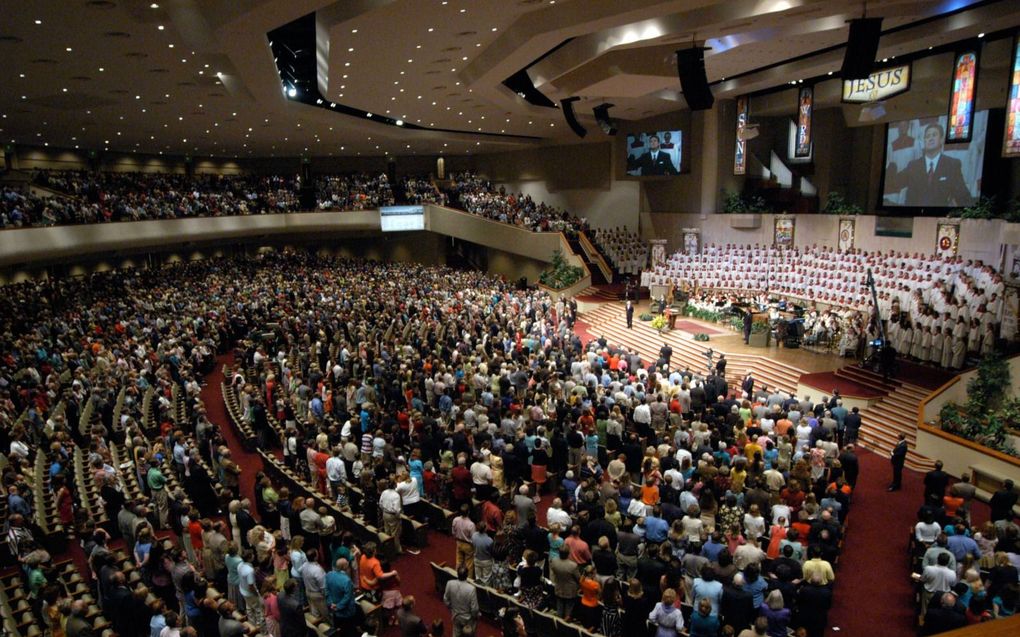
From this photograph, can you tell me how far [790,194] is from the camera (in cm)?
2625

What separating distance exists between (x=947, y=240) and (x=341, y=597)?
18.4 m

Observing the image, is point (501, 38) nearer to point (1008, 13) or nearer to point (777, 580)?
point (1008, 13)

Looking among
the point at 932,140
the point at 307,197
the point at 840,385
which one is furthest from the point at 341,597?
the point at 307,197

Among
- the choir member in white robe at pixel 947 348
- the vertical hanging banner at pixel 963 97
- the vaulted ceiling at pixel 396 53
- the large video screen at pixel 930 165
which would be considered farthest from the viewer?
the large video screen at pixel 930 165

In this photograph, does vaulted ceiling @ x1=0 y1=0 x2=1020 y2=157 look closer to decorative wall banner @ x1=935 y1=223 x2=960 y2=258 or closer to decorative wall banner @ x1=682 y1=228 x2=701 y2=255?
decorative wall banner @ x1=935 y1=223 x2=960 y2=258

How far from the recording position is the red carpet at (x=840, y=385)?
14266 millimetres

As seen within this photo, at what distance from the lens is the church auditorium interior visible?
7070 millimetres

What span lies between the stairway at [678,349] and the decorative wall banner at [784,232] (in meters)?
6.23

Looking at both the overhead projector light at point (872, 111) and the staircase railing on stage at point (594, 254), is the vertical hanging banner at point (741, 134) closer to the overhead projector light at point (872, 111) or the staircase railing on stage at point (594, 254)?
the overhead projector light at point (872, 111)

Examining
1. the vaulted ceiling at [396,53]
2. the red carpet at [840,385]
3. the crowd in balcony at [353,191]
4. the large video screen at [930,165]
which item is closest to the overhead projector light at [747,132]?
the vaulted ceiling at [396,53]

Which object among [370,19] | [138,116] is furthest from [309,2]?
[138,116]

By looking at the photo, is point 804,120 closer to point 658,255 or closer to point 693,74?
point 658,255

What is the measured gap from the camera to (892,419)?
44.4ft

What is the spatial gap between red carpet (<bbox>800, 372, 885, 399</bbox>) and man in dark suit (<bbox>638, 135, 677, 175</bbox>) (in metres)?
14.1
